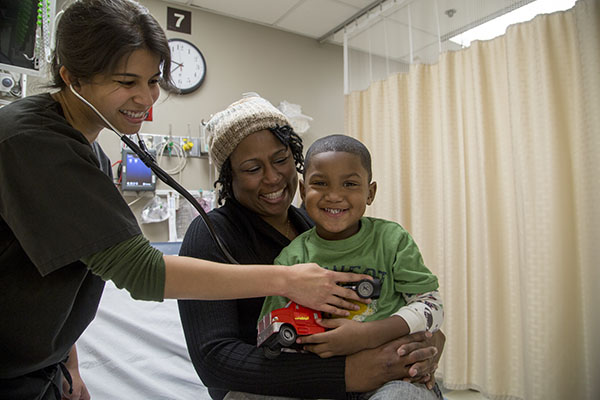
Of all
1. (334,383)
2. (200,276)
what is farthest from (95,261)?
(334,383)

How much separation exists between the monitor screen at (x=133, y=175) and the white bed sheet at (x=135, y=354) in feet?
3.16

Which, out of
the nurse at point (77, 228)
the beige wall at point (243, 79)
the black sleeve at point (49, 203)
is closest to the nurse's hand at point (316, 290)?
the nurse at point (77, 228)

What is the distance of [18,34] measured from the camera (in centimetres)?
140

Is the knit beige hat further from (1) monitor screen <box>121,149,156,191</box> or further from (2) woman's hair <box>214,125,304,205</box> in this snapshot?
(1) monitor screen <box>121,149,156,191</box>

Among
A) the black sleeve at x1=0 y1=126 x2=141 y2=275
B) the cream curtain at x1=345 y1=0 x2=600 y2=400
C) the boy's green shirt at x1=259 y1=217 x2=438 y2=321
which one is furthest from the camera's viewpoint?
the cream curtain at x1=345 y1=0 x2=600 y2=400

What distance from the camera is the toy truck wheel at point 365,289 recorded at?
0.84m

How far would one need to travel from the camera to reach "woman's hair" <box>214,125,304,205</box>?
1.17 m

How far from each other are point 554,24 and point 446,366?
6.53 feet

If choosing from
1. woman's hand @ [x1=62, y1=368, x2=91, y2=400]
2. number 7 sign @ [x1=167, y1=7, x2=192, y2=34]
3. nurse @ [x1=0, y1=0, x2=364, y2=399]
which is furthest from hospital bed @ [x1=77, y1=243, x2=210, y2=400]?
number 7 sign @ [x1=167, y1=7, x2=192, y2=34]

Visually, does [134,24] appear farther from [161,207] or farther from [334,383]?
[161,207]

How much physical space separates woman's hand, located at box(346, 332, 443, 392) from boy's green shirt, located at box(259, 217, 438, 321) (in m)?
0.10

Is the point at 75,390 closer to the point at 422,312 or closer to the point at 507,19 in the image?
the point at 422,312

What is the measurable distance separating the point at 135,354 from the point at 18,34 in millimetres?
1287

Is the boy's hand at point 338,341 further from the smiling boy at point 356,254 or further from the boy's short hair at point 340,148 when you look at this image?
the boy's short hair at point 340,148
